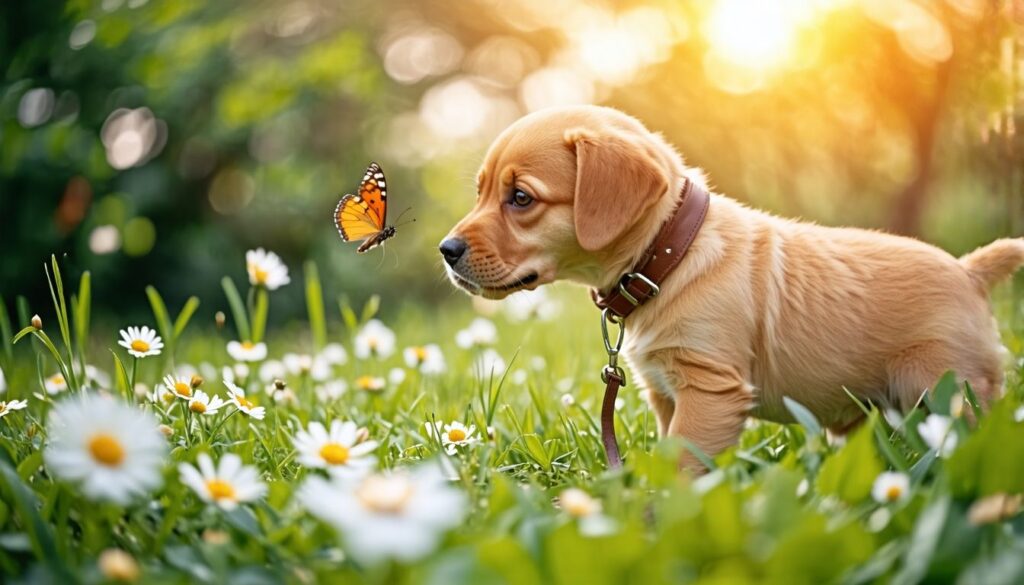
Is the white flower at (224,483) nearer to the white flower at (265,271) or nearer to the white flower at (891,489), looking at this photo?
the white flower at (891,489)

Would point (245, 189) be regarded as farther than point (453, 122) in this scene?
No

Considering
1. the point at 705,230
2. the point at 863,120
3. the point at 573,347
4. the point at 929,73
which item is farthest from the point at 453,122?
the point at 705,230

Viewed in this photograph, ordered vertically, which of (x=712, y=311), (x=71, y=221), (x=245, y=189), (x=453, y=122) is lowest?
(x=453, y=122)

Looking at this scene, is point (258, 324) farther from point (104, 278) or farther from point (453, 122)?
point (453, 122)

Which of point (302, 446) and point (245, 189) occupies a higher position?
point (302, 446)

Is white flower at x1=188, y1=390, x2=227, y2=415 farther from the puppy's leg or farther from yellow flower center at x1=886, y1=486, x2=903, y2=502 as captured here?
yellow flower center at x1=886, y1=486, x2=903, y2=502

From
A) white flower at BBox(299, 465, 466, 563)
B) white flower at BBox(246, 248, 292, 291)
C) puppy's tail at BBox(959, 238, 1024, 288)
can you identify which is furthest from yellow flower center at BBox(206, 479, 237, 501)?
puppy's tail at BBox(959, 238, 1024, 288)

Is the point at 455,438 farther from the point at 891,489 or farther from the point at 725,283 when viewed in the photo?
the point at 891,489
